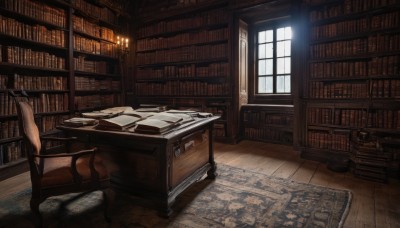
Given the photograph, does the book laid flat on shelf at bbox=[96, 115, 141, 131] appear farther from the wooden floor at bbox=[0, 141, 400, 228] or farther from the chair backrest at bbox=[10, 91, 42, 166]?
the wooden floor at bbox=[0, 141, 400, 228]

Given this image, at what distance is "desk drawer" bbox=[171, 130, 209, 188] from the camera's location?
2029mm

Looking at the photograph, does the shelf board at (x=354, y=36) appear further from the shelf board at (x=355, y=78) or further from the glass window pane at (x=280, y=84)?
the glass window pane at (x=280, y=84)

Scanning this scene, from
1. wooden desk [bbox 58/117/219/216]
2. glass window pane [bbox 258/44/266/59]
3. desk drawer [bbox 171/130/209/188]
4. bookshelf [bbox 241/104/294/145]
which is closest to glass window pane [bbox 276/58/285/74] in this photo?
glass window pane [bbox 258/44/266/59]

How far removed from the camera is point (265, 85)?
4965 mm

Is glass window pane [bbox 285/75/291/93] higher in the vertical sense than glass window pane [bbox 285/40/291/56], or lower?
lower

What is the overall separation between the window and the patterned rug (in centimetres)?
276

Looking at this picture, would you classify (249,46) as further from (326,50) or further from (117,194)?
(117,194)

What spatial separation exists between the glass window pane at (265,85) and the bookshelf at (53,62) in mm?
3168

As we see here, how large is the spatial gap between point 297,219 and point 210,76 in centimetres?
328

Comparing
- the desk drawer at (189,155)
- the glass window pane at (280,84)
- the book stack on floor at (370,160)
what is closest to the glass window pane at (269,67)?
the glass window pane at (280,84)

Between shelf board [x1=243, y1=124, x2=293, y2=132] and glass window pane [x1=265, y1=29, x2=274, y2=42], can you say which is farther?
glass window pane [x1=265, y1=29, x2=274, y2=42]

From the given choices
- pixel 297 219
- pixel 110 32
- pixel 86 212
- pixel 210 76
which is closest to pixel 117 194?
pixel 86 212

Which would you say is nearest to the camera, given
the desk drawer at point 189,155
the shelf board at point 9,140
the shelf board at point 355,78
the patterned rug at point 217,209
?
the patterned rug at point 217,209

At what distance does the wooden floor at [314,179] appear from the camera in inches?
74.2
